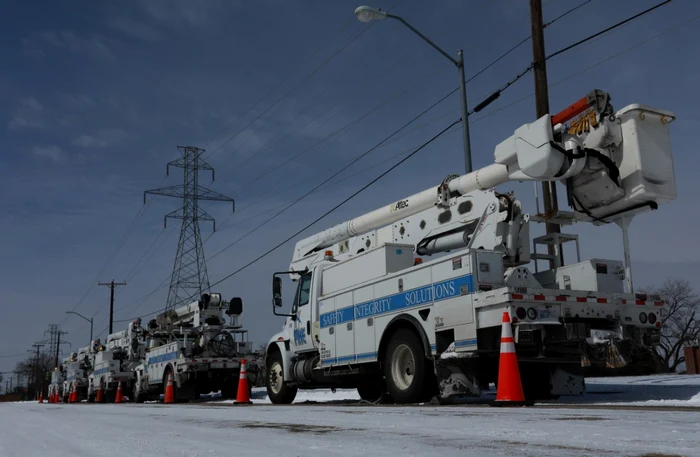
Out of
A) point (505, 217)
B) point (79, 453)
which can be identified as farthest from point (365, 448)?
point (505, 217)

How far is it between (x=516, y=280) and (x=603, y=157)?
82.8 inches

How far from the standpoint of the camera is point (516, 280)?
995 centimetres

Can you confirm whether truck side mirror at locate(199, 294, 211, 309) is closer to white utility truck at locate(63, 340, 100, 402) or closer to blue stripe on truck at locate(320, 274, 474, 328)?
blue stripe on truck at locate(320, 274, 474, 328)

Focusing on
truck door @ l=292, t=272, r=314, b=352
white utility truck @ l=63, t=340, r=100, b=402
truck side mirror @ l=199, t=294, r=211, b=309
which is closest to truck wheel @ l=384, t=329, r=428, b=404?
truck door @ l=292, t=272, r=314, b=352

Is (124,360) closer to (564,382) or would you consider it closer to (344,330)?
(344,330)

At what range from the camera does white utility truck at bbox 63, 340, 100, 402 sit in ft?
117

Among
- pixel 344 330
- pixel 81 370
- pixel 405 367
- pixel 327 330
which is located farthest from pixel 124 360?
pixel 405 367

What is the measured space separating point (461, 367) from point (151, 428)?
448 centimetres

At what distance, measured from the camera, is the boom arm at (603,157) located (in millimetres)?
9656

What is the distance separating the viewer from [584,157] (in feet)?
32.3

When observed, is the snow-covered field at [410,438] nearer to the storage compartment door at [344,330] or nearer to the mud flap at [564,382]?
the mud flap at [564,382]

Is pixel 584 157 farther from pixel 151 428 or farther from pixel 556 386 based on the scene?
pixel 151 428

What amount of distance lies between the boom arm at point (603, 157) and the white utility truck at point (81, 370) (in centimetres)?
2928

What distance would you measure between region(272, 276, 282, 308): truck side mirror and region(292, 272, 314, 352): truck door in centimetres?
35
